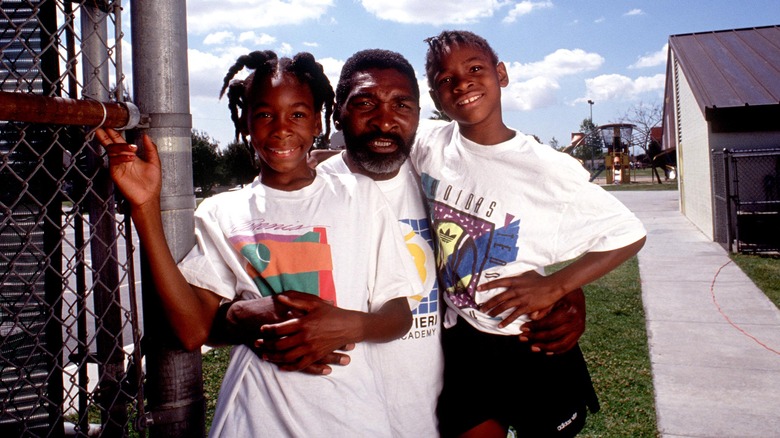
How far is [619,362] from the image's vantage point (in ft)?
17.4

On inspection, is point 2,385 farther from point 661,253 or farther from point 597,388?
point 661,253

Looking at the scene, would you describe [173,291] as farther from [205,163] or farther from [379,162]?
[205,163]

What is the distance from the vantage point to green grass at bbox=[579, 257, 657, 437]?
4152 millimetres

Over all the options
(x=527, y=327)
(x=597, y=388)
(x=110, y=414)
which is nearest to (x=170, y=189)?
(x=110, y=414)

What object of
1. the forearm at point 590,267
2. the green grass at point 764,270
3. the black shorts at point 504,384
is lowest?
the green grass at point 764,270

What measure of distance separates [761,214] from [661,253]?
1803 millimetres

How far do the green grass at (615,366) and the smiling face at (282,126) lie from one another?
9.05 ft

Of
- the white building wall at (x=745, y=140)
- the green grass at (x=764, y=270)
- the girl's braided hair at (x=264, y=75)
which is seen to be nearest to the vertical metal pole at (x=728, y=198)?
the green grass at (x=764, y=270)

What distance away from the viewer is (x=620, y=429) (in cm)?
406

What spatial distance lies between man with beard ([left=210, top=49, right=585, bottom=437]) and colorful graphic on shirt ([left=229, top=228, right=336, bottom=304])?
0.38 metres

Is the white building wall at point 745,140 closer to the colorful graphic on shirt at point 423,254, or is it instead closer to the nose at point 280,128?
the colorful graphic on shirt at point 423,254

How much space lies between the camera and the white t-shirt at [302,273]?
1.71 metres

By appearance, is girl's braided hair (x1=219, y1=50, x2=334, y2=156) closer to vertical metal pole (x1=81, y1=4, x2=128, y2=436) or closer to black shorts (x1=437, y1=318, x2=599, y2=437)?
vertical metal pole (x1=81, y1=4, x2=128, y2=436)

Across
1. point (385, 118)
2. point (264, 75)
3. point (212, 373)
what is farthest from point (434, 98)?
point (212, 373)
